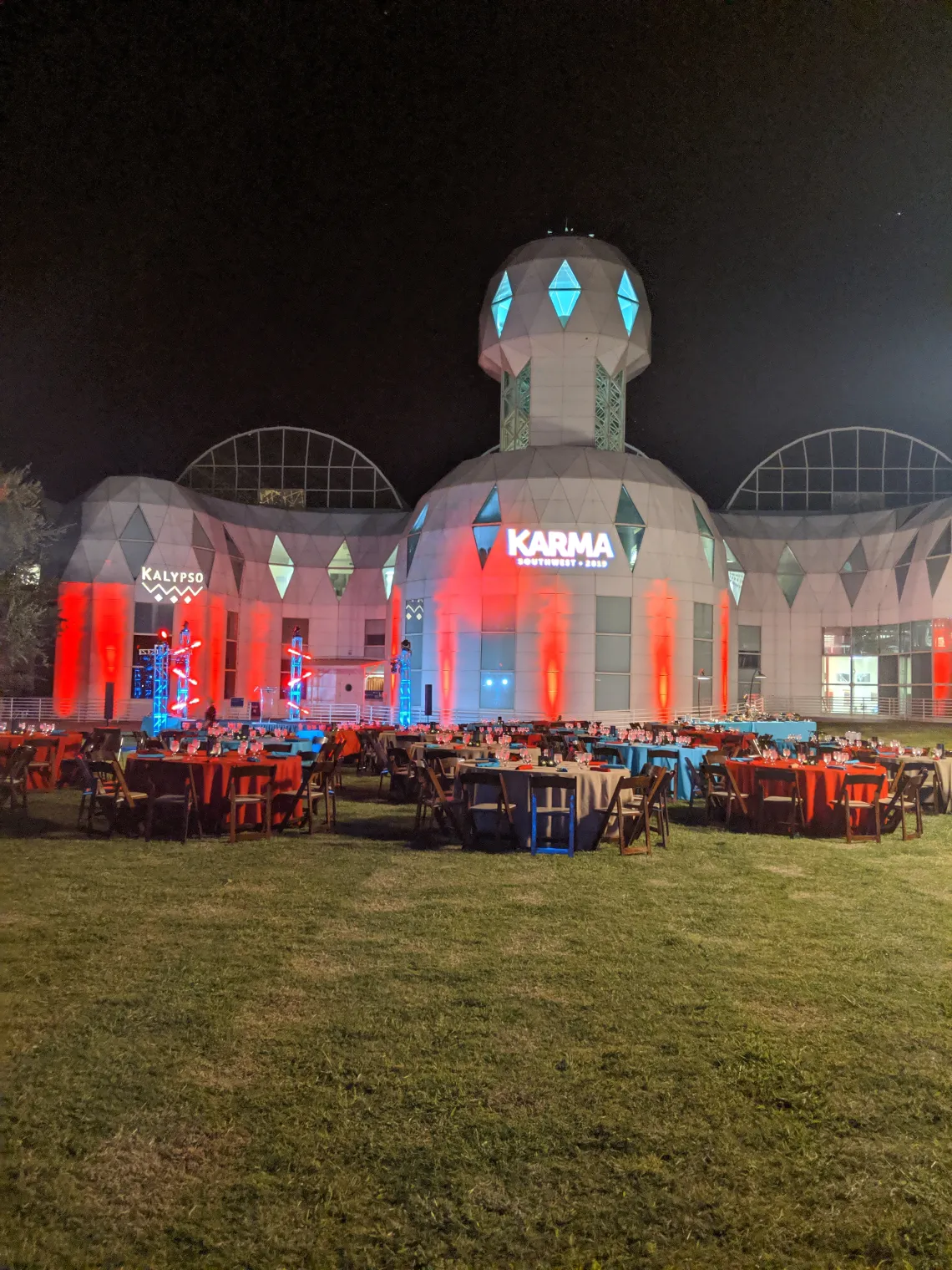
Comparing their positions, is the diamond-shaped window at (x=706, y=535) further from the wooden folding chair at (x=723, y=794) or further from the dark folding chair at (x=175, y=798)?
the dark folding chair at (x=175, y=798)

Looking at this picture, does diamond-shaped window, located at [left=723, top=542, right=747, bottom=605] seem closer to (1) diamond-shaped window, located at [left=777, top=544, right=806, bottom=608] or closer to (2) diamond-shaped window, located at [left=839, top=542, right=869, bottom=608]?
(1) diamond-shaped window, located at [left=777, top=544, right=806, bottom=608]

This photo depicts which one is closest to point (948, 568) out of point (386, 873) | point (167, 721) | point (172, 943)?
point (167, 721)

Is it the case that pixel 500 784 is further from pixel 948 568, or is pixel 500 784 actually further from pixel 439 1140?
pixel 948 568

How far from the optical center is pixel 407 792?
15227 millimetres

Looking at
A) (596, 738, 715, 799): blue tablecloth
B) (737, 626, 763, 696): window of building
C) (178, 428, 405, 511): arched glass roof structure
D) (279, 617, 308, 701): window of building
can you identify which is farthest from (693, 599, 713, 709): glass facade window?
(178, 428, 405, 511): arched glass roof structure

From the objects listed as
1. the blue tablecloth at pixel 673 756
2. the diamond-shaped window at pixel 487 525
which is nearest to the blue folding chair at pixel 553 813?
the blue tablecloth at pixel 673 756

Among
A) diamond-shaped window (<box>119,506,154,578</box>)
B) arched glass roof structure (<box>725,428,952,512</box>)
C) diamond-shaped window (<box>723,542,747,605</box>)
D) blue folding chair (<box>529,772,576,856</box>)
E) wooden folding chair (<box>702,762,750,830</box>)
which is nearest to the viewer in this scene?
blue folding chair (<box>529,772,576,856</box>)

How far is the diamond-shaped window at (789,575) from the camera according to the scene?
148 ft

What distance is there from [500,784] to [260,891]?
134 inches

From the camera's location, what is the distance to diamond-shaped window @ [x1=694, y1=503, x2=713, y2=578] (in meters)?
32.7

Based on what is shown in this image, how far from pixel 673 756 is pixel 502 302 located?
936 inches

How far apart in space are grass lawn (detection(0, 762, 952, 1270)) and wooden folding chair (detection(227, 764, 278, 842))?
2.80 metres

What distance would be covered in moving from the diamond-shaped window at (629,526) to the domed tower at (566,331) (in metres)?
3.79

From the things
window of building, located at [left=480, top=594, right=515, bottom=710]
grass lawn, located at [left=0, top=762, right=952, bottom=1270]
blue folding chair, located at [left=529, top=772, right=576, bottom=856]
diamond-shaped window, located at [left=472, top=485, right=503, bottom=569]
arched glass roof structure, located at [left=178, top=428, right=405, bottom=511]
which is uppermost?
arched glass roof structure, located at [left=178, top=428, right=405, bottom=511]
